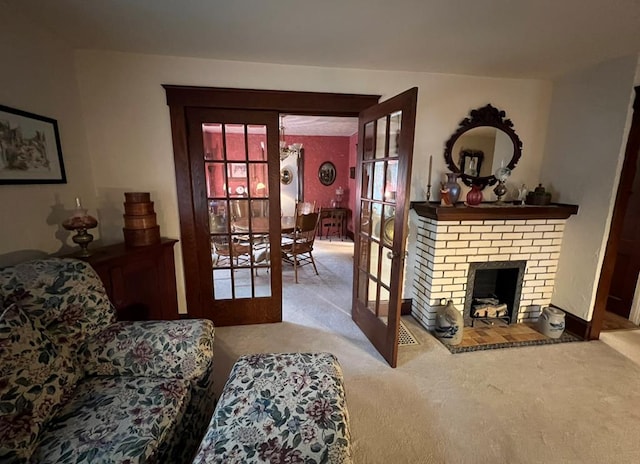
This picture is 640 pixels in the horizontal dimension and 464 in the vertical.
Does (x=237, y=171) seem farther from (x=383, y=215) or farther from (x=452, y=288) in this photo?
(x=452, y=288)

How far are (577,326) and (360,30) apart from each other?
2.99 m

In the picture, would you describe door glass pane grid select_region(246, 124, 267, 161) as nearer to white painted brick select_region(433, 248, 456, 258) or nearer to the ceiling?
the ceiling

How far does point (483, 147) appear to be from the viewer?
2.67m

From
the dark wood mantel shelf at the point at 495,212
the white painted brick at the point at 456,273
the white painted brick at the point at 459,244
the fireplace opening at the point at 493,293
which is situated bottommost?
the fireplace opening at the point at 493,293

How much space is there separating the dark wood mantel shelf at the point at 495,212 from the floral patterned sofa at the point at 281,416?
5.09 feet

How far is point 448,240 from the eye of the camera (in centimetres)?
245

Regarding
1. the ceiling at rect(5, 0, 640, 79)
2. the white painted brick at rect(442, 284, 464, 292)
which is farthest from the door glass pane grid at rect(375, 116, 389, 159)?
the white painted brick at rect(442, 284, 464, 292)

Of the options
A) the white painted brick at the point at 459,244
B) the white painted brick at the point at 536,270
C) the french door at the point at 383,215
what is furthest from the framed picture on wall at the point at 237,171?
the white painted brick at the point at 536,270

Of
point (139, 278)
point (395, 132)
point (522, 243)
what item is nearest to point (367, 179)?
point (395, 132)

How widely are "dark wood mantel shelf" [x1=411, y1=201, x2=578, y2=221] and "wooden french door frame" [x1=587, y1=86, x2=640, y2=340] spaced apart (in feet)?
0.90

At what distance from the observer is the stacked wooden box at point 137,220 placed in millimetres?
2059

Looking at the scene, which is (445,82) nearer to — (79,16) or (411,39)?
(411,39)

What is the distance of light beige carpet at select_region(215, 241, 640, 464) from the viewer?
146 cm

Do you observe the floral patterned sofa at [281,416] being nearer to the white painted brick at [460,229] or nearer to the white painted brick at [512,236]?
the white painted brick at [460,229]
